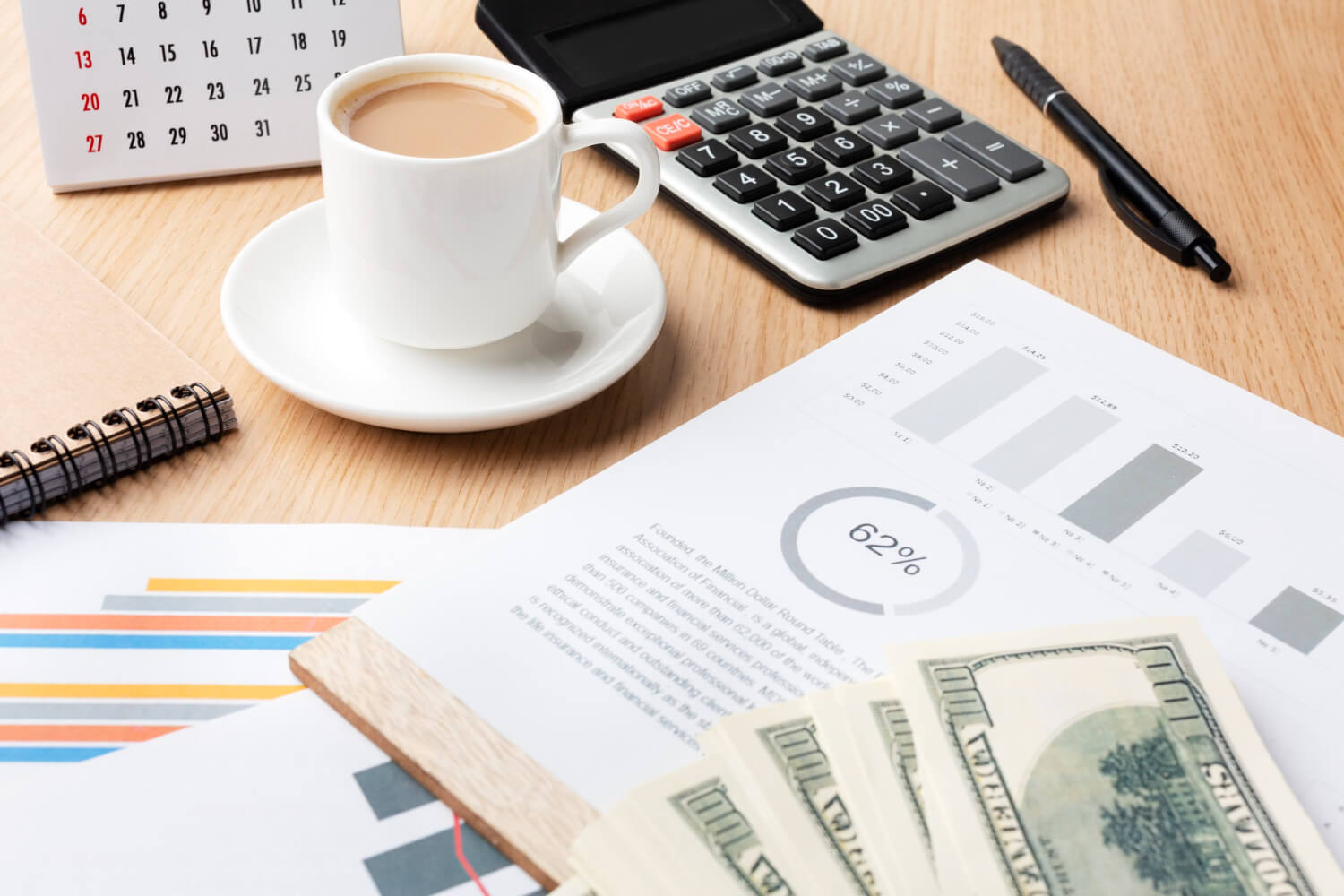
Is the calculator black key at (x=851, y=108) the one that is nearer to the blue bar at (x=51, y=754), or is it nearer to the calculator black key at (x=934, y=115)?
the calculator black key at (x=934, y=115)

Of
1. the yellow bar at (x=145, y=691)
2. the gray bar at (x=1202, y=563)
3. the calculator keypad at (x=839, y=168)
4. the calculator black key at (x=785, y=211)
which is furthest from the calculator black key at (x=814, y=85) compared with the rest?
the yellow bar at (x=145, y=691)

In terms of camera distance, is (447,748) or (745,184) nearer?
(447,748)

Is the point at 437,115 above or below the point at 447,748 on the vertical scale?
above

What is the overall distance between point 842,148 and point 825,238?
82 millimetres

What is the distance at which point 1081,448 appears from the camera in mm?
502

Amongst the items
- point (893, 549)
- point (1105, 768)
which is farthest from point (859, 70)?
point (1105, 768)

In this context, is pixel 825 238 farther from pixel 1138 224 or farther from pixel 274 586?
pixel 274 586

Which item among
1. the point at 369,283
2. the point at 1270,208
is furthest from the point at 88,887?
the point at 1270,208

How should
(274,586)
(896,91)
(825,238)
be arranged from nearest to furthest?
1. (274,586)
2. (825,238)
3. (896,91)

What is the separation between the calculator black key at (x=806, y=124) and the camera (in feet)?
2.15

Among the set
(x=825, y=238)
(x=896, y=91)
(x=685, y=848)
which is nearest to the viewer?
(x=685, y=848)

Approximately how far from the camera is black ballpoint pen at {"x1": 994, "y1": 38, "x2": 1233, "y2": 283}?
63cm

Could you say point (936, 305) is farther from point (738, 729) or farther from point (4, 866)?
point (4, 866)

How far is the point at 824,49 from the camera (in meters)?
0.73
